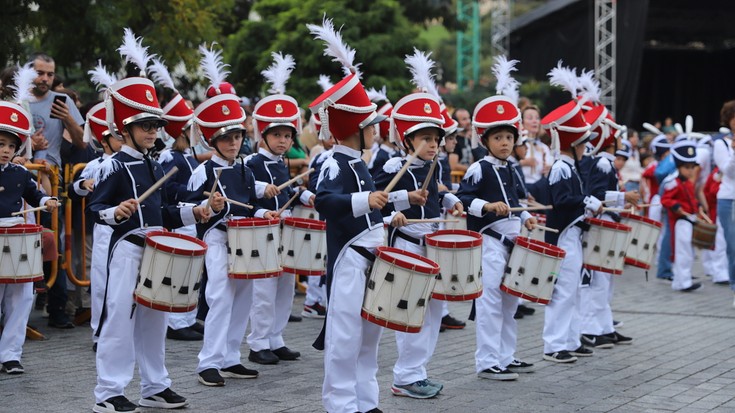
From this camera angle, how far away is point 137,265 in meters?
6.95

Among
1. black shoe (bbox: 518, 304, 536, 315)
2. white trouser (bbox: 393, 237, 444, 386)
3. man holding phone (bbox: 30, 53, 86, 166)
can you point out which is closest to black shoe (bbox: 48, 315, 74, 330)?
man holding phone (bbox: 30, 53, 86, 166)

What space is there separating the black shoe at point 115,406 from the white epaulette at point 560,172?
424 cm

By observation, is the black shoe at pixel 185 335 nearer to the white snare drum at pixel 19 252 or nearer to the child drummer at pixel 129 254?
the white snare drum at pixel 19 252

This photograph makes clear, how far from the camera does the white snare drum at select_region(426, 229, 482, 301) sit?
7559 mm

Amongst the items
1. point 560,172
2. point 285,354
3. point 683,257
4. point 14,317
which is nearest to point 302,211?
point 285,354

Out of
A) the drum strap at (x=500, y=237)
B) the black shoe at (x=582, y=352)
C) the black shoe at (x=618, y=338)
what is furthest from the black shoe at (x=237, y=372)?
the black shoe at (x=618, y=338)

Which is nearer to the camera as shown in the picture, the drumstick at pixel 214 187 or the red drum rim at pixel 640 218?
the drumstick at pixel 214 187

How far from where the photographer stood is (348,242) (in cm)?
655

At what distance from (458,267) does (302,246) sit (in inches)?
81.3

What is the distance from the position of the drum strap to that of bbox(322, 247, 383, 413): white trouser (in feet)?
7.11

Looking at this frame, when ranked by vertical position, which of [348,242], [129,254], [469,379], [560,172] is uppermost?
[560,172]

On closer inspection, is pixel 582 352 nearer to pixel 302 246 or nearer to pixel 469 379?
pixel 469 379

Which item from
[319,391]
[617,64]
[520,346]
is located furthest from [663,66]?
[319,391]

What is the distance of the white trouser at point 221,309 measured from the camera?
796 centimetres
